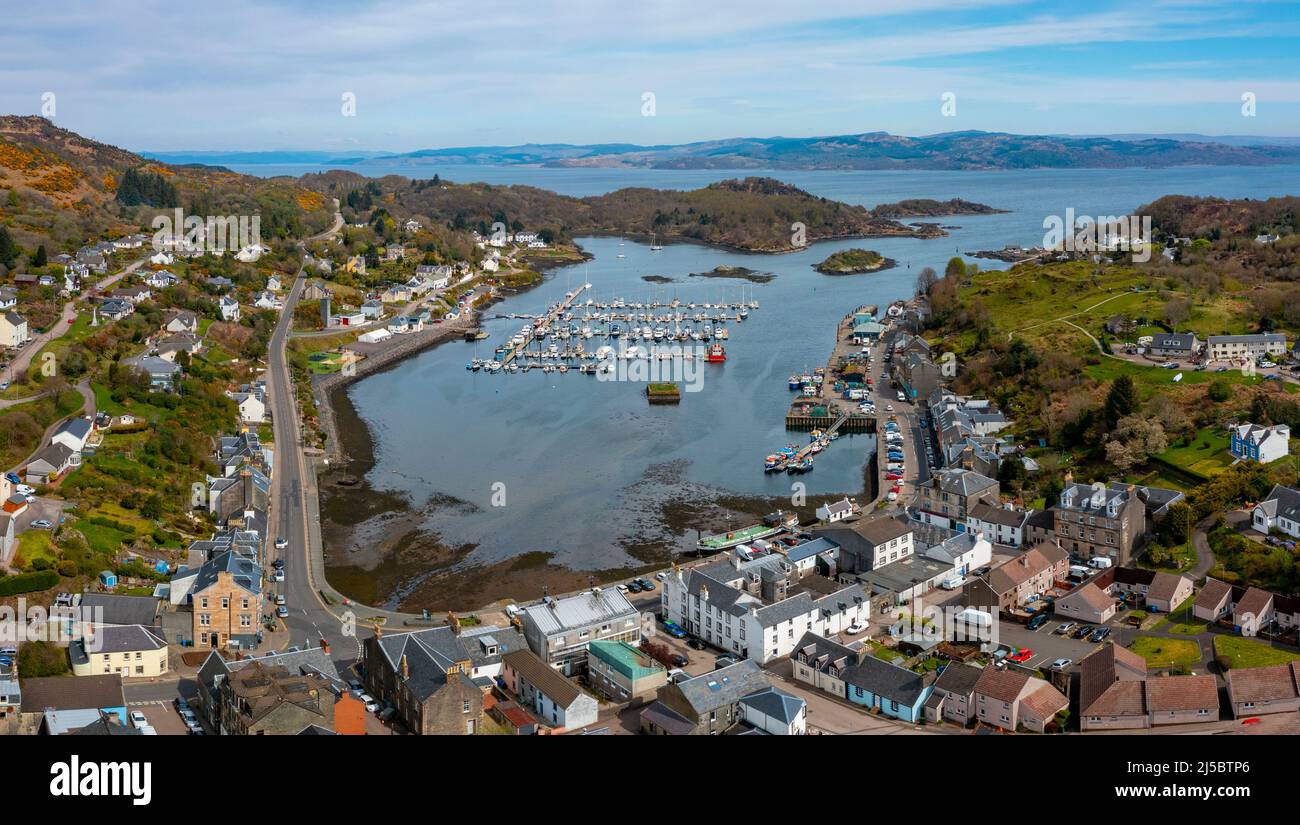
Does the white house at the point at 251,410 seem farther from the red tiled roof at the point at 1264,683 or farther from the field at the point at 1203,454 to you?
the red tiled roof at the point at 1264,683

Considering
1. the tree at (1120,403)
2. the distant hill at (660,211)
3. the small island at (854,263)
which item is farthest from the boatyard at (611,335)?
the distant hill at (660,211)

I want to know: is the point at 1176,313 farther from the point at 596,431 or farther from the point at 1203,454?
the point at 596,431

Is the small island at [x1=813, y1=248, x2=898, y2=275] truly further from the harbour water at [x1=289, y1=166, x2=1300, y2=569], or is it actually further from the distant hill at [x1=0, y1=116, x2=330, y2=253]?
the distant hill at [x1=0, y1=116, x2=330, y2=253]

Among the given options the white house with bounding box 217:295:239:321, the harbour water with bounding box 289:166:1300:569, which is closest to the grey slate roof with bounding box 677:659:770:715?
the harbour water with bounding box 289:166:1300:569

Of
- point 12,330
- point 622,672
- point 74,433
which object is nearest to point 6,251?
point 12,330
